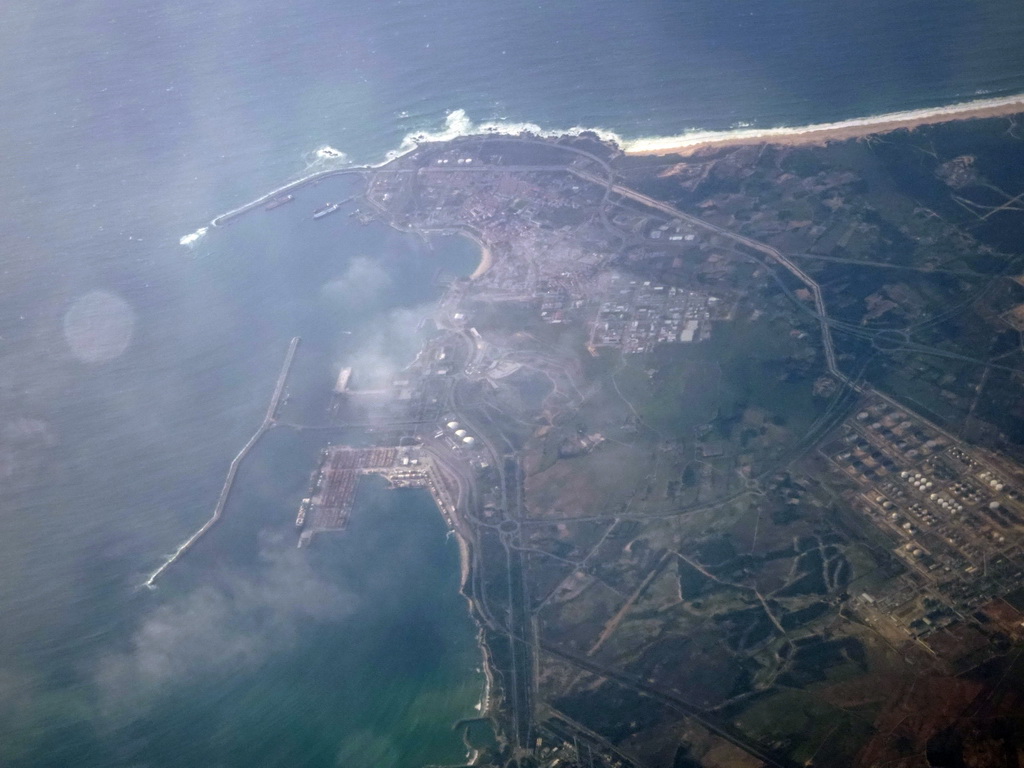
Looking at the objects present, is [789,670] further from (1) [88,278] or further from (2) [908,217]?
(1) [88,278]

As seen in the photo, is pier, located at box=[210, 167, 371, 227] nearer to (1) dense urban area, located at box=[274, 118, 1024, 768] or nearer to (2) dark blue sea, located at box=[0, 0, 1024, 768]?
(2) dark blue sea, located at box=[0, 0, 1024, 768]

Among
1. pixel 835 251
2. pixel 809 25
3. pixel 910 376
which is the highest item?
pixel 809 25

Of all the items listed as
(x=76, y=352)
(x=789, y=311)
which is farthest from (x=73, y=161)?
(x=789, y=311)

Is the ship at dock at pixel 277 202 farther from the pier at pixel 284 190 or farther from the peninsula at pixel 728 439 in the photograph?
the peninsula at pixel 728 439

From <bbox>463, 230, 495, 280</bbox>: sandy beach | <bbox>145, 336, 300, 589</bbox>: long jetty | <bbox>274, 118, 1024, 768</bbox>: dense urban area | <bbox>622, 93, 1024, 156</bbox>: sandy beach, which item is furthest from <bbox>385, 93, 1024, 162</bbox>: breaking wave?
<bbox>145, 336, 300, 589</bbox>: long jetty

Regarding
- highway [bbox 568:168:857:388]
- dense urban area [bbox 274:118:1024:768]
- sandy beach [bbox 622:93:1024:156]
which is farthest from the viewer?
sandy beach [bbox 622:93:1024:156]

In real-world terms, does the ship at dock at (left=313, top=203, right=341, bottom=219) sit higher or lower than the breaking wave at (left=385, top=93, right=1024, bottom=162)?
lower

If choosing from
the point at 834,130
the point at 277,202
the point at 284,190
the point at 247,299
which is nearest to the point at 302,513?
the point at 247,299
